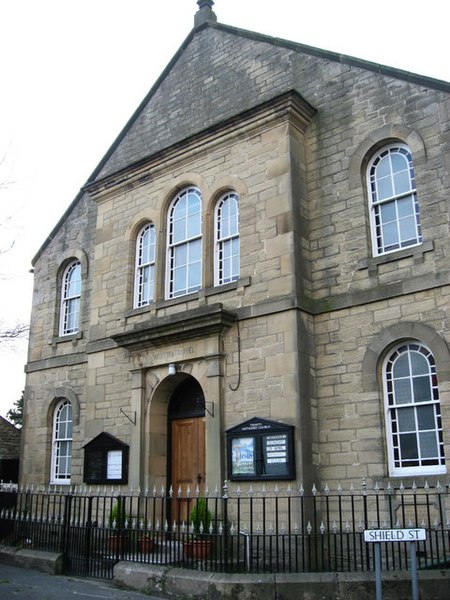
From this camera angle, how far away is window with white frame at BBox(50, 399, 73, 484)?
1658 cm

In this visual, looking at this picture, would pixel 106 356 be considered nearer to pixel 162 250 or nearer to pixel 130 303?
pixel 130 303

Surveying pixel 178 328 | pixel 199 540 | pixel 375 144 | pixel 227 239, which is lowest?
pixel 199 540

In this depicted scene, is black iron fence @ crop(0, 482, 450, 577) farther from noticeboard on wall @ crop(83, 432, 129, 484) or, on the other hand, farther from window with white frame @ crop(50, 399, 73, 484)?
window with white frame @ crop(50, 399, 73, 484)

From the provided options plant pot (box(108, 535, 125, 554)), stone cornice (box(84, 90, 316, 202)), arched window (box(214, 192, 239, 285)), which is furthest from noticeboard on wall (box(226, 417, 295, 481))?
stone cornice (box(84, 90, 316, 202))

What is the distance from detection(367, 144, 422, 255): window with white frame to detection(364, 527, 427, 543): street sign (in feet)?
19.7

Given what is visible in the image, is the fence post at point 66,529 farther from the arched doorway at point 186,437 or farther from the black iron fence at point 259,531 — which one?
the arched doorway at point 186,437

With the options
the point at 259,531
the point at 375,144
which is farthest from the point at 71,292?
the point at 375,144

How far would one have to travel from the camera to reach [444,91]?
1171 cm

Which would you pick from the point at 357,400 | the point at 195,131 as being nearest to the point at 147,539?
the point at 357,400

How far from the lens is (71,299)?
58.9 feet

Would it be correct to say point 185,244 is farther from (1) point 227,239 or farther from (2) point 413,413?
(2) point 413,413

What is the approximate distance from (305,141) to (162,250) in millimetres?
3972

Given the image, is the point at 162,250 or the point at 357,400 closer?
the point at 357,400

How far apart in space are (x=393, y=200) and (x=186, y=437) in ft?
20.8
